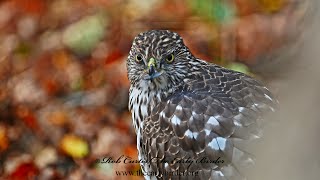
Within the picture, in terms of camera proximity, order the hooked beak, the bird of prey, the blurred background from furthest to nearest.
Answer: the blurred background, the hooked beak, the bird of prey

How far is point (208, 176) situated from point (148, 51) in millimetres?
733

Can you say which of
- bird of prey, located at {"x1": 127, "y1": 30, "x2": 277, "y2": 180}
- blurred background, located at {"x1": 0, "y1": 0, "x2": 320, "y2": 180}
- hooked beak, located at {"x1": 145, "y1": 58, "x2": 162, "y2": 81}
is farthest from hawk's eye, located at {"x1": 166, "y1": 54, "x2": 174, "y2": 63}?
blurred background, located at {"x1": 0, "y1": 0, "x2": 320, "y2": 180}

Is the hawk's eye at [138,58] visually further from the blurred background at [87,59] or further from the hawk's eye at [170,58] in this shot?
the blurred background at [87,59]

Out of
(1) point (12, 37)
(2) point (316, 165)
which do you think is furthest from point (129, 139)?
(2) point (316, 165)

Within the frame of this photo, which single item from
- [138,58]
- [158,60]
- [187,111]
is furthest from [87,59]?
[187,111]

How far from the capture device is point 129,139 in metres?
6.03

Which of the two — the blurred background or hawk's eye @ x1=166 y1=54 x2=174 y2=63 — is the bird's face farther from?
the blurred background

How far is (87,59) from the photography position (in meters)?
6.48

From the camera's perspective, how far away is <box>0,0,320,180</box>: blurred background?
6.04 meters

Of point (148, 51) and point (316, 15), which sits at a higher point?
point (316, 15)

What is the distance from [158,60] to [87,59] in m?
2.58

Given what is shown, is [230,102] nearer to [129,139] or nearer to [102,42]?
[129,139]

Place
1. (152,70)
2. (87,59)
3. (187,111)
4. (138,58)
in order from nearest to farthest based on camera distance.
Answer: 1. (187,111)
2. (152,70)
3. (138,58)
4. (87,59)

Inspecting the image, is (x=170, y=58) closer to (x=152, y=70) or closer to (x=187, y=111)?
(x=152, y=70)
